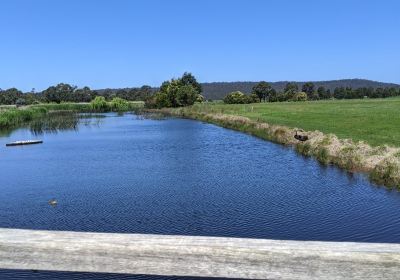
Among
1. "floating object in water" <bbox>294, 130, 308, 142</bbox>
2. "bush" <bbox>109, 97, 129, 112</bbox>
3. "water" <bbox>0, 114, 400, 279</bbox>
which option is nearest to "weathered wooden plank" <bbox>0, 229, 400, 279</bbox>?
"water" <bbox>0, 114, 400, 279</bbox>

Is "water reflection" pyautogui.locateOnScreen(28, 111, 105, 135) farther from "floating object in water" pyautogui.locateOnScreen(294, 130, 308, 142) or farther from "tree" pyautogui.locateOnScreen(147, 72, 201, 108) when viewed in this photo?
"floating object in water" pyautogui.locateOnScreen(294, 130, 308, 142)

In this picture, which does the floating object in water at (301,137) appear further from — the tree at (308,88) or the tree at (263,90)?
the tree at (308,88)

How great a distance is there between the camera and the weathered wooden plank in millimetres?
2479

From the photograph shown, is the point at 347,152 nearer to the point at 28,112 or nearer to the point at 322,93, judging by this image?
the point at 28,112

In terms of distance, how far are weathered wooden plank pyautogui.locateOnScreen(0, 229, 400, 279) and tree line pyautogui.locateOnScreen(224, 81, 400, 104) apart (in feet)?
413

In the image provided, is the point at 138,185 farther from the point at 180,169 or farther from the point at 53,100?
the point at 53,100

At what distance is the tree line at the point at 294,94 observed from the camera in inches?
5153

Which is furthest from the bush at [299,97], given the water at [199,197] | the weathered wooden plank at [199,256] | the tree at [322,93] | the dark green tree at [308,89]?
the weathered wooden plank at [199,256]

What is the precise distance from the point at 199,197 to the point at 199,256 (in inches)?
710

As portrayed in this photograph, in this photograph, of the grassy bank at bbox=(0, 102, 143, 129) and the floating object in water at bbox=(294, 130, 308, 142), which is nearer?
the floating object in water at bbox=(294, 130, 308, 142)

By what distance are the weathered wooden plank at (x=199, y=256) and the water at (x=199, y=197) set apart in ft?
29.0

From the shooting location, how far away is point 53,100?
635 feet

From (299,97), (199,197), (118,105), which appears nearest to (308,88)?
(299,97)

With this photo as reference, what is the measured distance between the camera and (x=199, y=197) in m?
20.5
